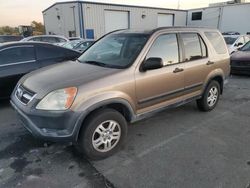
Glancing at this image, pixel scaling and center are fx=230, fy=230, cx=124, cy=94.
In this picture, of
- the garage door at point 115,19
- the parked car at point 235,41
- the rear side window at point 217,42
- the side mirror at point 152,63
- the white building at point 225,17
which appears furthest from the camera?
the white building at point 225,17

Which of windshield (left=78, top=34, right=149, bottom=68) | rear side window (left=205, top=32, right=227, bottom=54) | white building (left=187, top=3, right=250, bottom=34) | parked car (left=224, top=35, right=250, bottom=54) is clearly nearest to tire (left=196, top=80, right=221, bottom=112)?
rear side window (left=205, top=32, right=227, bottom=54)

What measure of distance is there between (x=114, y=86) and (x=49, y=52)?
10.5 ft

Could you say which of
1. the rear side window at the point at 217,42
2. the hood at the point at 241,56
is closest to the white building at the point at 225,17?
the hood at the point at 241,56

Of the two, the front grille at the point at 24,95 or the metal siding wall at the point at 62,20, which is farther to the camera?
the metal siding wall at the point at 62,20

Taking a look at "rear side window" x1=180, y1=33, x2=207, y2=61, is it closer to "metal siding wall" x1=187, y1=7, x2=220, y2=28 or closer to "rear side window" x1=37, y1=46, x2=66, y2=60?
"rear side window" x1=37, y1=46, x2=66, y2=60

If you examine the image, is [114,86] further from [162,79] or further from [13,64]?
[13,64]

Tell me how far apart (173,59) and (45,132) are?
7.51 ft

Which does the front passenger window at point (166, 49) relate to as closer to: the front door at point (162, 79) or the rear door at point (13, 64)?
the front door at point (162, 79)

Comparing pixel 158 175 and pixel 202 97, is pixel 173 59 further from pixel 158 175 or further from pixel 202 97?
pixel 158 175

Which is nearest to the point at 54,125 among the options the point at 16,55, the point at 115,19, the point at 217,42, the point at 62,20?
the point at 16,55

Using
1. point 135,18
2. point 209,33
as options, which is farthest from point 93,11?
point 209,33

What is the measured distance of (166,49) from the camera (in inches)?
146

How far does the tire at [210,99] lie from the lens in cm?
464

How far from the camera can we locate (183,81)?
4.00m
